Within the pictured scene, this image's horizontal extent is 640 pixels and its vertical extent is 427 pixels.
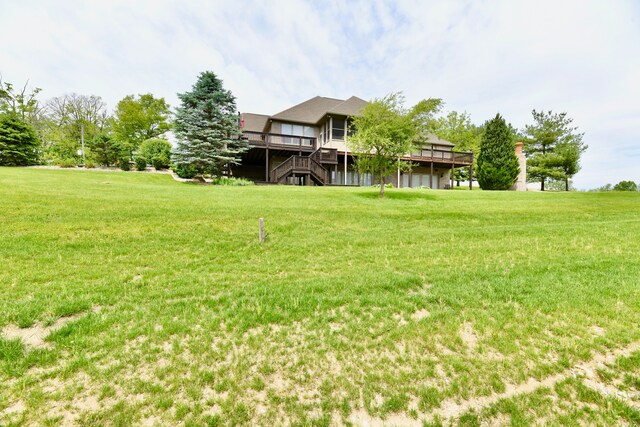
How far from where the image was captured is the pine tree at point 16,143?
2203 cm

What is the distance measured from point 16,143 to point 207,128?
17.2 metres

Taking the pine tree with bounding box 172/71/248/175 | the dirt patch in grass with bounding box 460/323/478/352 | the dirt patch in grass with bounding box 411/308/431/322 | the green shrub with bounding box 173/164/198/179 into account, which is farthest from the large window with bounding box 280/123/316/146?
the dirt patch in grass with bounding box 460/323/478/352

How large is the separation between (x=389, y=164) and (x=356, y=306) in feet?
41.3

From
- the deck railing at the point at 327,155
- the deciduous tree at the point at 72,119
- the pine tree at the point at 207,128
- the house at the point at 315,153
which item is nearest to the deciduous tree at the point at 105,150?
the pine tree at the point at 207,128

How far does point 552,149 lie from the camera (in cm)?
3231

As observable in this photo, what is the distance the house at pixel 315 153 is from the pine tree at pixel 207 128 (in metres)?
1.57

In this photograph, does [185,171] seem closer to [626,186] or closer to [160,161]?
[160,161]

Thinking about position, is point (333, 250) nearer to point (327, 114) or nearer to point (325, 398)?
point (325, 398)

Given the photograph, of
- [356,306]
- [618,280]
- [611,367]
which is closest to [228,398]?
[356,306]

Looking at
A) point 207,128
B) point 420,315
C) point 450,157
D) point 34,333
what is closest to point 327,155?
point 207,128

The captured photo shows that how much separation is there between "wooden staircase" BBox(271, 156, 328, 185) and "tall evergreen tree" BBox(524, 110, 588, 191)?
84.8 feet

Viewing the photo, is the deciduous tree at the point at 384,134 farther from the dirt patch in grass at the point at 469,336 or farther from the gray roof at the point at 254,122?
the gray roof at the point at 254,122

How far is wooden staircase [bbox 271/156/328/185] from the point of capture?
2130 centimetres

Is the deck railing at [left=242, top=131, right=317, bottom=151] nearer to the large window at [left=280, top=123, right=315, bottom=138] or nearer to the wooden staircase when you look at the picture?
the large window at [left=280, top=123, right=315, bottom=138]
